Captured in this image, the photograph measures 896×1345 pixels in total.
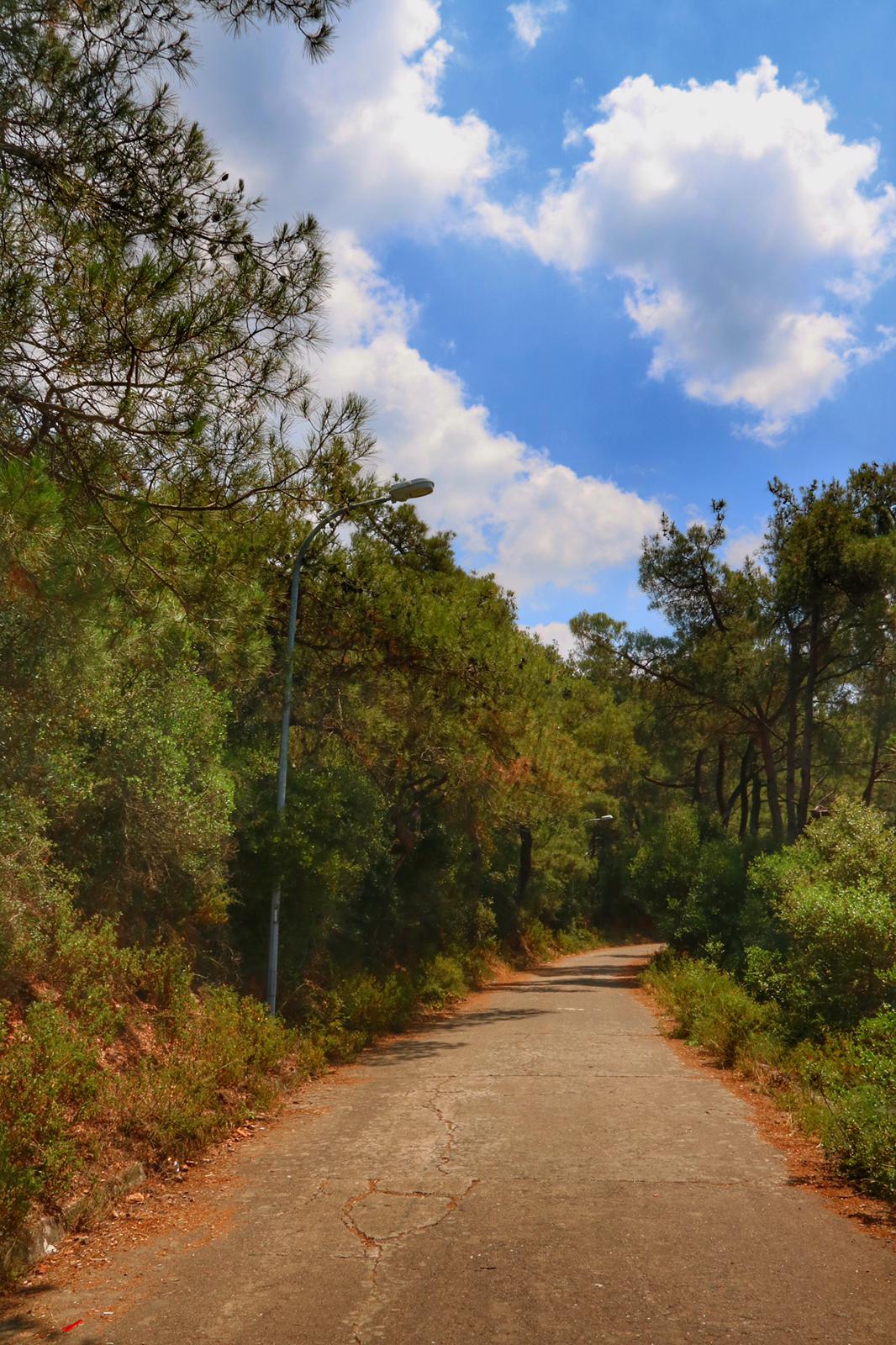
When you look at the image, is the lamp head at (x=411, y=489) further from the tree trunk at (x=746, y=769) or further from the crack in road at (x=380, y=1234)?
the tree trunk at (x=746, y=769)

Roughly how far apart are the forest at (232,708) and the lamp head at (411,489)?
5.07ft

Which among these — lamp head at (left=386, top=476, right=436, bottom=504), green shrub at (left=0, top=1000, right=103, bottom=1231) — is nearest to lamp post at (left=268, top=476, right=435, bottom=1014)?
lamp head at (left=386, top=476, right=436, bottom=504)

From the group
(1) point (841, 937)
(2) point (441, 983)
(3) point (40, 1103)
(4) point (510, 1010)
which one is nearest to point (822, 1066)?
(1) point (841, 937)

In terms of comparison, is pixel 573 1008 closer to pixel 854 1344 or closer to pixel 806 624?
pixel 806 624

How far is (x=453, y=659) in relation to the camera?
→ 1617cm

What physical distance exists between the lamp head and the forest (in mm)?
1546

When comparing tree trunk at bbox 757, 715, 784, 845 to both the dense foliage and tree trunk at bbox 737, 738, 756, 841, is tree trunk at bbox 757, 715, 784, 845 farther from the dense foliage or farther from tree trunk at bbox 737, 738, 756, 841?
the dense foliage

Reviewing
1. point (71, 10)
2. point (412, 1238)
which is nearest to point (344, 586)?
point (71, 10)

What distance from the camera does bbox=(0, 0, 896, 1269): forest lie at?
6.28 metres

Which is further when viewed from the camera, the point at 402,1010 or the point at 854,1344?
the point at 402,1010

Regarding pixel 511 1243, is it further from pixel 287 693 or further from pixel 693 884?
pixel 693 884

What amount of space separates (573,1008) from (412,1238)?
15438mm

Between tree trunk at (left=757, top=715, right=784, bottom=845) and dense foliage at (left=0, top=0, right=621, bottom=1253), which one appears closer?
dense foliage at (left=0, top=0, right=621, bottom=1253)

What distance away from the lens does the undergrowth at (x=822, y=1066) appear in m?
7.08
